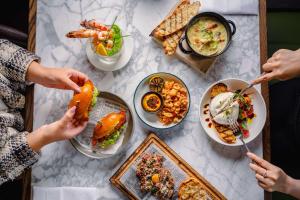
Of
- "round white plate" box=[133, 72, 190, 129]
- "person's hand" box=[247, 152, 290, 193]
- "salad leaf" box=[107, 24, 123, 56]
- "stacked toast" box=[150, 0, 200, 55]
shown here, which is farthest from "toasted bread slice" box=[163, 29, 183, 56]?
"person's hand" box=[247, 152, 290, 193]

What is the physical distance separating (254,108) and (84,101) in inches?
30.4

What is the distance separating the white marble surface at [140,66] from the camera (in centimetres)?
184

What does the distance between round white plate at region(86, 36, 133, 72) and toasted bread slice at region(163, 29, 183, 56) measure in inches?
6.3

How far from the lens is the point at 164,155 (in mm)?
1824

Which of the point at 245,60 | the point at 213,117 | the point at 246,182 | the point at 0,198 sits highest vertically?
the point at 245,60

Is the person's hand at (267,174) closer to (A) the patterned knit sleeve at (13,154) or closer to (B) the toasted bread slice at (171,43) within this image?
(B) the toasted bread slice at (171,43)

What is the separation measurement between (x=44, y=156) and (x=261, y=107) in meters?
1.01

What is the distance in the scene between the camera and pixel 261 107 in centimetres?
183

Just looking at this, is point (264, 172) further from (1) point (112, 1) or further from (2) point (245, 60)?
(1) point (112, 1)

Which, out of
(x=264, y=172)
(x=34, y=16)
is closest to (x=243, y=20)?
(x=264, y=172)

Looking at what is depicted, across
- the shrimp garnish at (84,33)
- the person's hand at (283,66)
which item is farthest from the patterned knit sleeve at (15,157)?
the person's hand at (283,66)

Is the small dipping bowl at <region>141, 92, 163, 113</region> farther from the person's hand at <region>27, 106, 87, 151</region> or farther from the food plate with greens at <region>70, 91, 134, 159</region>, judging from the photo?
the person's hand at <region>27, 106, 87, 151</region>

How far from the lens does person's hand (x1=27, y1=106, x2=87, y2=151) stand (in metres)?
1.65

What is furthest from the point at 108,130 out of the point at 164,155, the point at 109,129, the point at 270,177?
the point at 270,177
